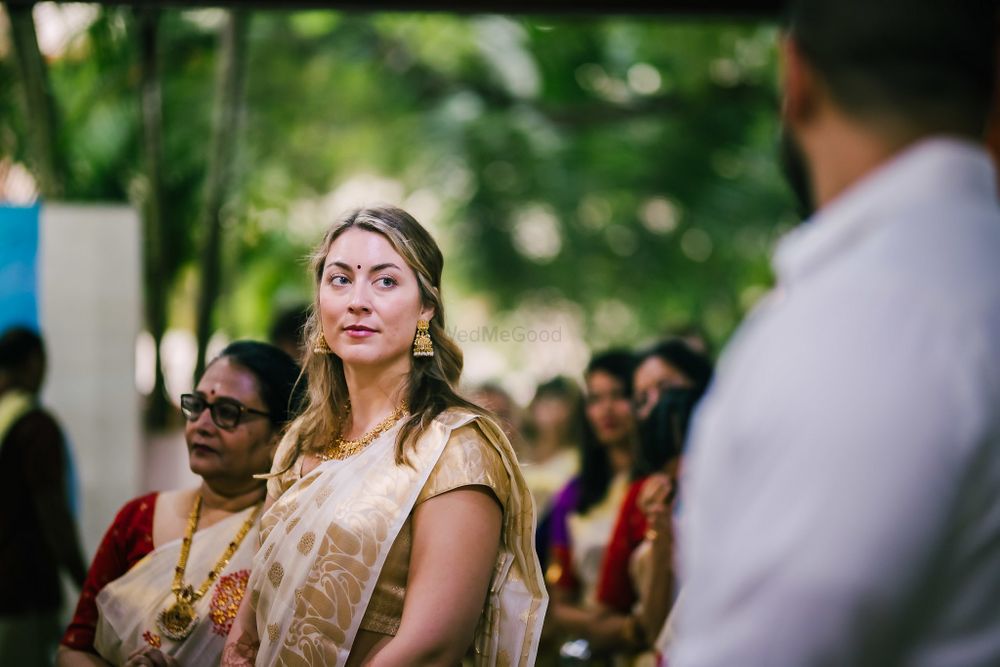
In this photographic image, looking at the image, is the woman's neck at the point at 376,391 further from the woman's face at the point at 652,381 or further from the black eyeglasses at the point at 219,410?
the woman's face at the point at 652,381

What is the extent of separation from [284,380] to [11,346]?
2645 millimetres

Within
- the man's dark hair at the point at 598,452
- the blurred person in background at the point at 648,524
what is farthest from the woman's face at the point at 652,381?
the man's dark hair at the point at 598,452

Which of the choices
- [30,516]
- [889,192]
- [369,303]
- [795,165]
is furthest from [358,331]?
[30,516]

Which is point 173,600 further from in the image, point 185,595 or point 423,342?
point 423,342

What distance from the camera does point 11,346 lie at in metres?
5.41

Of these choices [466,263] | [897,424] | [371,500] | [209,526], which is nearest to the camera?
[897,424]

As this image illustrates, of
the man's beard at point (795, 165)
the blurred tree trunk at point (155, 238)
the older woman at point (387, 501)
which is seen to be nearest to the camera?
the man's beard at point (795, 165)

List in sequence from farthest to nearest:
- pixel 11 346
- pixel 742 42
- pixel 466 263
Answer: pixel 466 263, pixel 742 42, pixel 11 346

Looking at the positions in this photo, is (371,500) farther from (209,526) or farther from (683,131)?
(683,131)

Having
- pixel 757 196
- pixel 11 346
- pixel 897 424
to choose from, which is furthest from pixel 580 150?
pixel 897 424

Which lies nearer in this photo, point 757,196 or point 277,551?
point 277,551

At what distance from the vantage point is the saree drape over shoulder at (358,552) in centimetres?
263

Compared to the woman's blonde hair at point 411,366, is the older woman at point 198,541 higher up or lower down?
lower down

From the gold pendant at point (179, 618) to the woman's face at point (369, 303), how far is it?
789 millimetres
